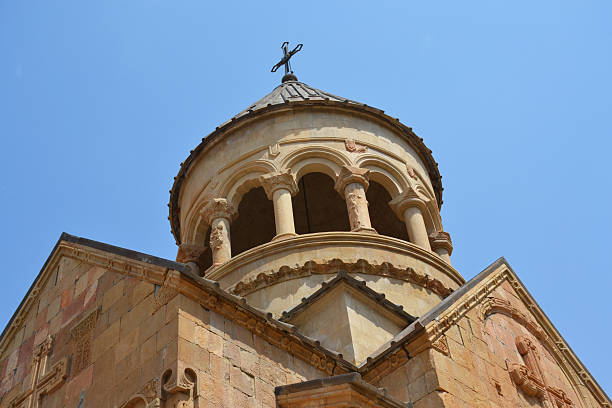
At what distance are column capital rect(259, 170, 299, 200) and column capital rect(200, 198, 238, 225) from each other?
0.74m

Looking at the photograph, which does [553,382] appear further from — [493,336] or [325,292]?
[325,292]

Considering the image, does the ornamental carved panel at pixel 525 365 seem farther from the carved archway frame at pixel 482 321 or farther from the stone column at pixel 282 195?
the stone column at pixel 282 195

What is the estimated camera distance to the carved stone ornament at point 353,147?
15.2 meters

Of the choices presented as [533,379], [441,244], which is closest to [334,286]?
[533,379]

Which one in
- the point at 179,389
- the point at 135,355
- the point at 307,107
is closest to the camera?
the point at 179,389

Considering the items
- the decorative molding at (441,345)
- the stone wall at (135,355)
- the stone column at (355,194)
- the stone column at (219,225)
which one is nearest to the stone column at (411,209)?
the stone column at (355,194)

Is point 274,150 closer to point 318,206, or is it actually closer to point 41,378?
point 318,206

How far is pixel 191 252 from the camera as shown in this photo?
596 inches

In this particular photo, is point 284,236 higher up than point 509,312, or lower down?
higher up

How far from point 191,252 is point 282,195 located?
2.23 m

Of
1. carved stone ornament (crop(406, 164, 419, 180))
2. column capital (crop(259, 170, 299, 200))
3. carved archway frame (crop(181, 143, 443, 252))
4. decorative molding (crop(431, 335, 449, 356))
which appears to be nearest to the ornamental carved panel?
decorative molding (crop(431, 335, 449, 356))

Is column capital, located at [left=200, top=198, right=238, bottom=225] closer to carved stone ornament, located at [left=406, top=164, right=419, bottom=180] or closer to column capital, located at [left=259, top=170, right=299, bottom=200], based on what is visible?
column capital, located at [left=259, top=170, right=299, bottom=200]

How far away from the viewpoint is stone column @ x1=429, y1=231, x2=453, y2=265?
15008 millimetres

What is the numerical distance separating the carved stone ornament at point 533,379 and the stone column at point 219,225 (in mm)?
5481
